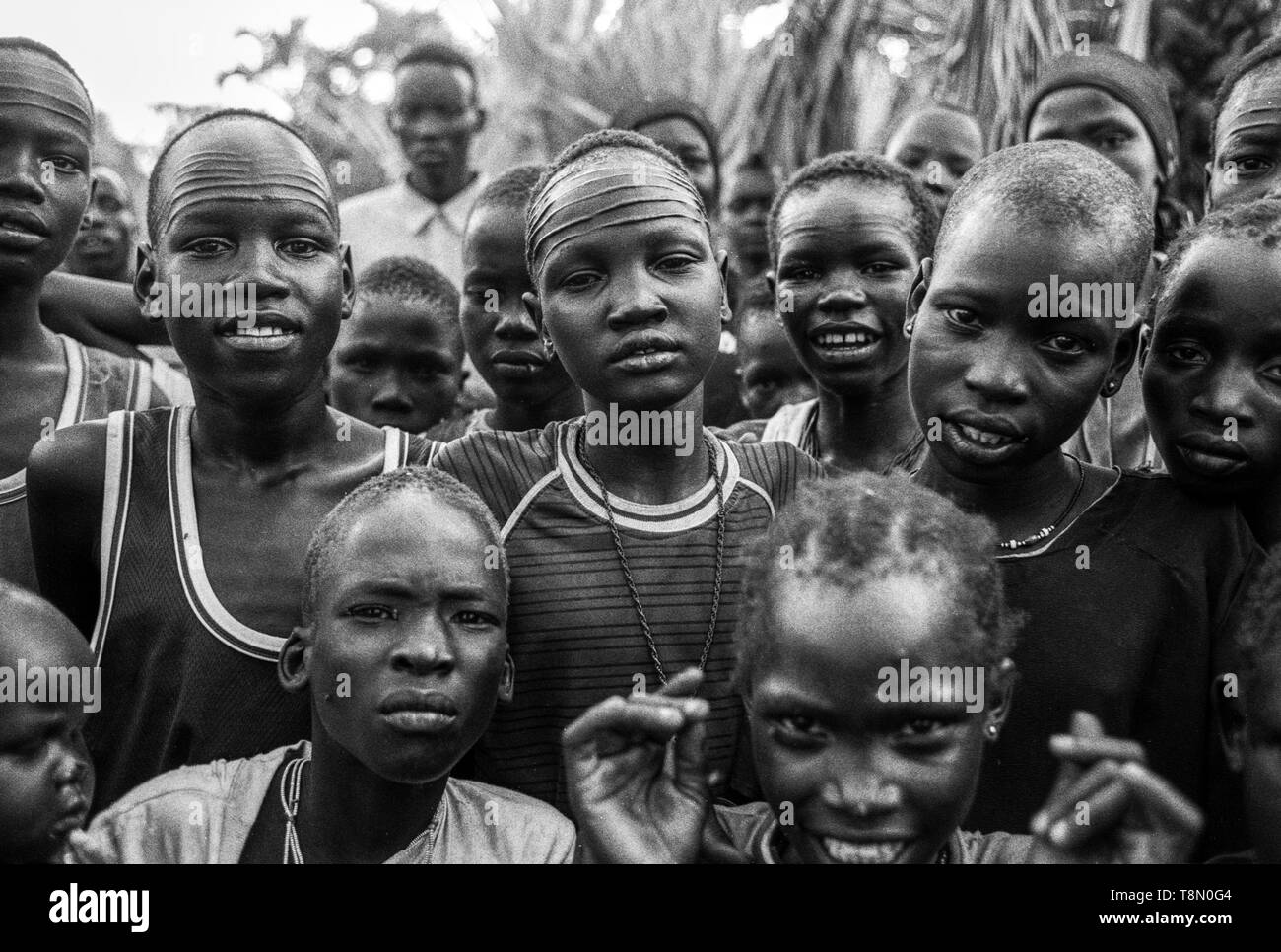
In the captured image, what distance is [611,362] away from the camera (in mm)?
2762

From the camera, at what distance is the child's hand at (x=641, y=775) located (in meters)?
2.18

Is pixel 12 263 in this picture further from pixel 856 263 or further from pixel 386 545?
pixel 856 263

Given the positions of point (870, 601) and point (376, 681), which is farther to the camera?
point (376, 681)

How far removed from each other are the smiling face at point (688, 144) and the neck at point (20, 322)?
2.64 meters

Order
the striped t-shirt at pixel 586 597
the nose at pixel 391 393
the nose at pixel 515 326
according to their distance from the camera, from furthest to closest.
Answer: the nose at pixel 391 393
the nose at pixel 515 326
the striped t-shirt at pixel 586 597

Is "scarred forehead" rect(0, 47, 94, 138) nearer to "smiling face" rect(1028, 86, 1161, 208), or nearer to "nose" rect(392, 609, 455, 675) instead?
"nose" rect(392, 609, 455, 675)

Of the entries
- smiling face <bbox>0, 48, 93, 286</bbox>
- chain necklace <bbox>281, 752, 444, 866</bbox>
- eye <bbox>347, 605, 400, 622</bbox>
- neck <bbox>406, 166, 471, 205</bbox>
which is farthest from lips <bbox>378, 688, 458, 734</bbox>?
neck <bbox>406, 166, 471, 205</bbox>

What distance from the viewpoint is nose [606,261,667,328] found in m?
2.72

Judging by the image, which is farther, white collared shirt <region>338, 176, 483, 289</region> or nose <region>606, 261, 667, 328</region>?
white collared shirt <region>338, 176, 483, 289</region>

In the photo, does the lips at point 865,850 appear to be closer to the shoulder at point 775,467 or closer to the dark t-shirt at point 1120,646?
the dark t-shirt at point 1120,646

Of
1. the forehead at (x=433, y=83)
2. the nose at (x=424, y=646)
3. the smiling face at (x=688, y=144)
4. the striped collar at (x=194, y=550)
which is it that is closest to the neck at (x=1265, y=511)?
the nose at (x=424, y=646)

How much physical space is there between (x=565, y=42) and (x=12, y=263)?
321 inches

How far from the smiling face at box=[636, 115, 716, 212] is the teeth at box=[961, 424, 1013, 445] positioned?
291cm
